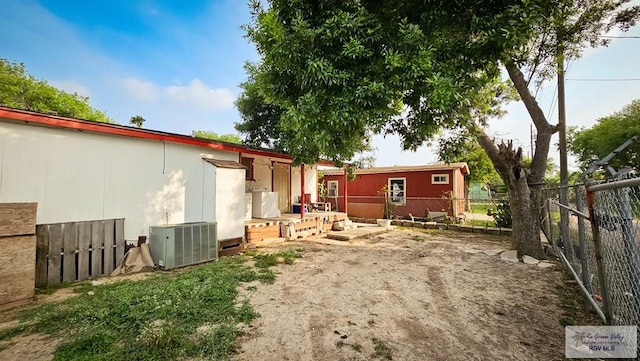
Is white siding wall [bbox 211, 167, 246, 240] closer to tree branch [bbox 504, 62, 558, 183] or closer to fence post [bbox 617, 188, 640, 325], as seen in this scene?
fence post [bbox 617, 188, 640, 325]

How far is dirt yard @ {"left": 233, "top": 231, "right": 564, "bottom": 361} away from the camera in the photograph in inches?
97.5

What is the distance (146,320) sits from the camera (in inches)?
115

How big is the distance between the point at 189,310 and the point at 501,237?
10081 mm

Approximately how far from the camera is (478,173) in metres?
19.5

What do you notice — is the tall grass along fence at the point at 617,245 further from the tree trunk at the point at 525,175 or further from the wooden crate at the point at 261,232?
the wooden crate at the point at 261,232

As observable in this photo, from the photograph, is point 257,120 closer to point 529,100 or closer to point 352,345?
point 529,100

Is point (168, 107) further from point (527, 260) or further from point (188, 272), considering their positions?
point (527, 260)

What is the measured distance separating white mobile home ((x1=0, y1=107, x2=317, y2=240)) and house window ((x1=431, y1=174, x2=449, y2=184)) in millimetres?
10025

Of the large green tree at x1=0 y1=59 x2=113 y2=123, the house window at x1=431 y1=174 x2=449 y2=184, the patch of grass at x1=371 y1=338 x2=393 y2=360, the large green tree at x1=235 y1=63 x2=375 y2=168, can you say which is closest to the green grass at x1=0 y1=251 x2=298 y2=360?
the patch of grass at x1=371 y1=338 x2=393 y2=360

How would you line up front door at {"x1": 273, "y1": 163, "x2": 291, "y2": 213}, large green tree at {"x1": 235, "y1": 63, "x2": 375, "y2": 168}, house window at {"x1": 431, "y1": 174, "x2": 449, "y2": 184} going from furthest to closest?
house window at {"x1": 431, "y1": 174, "x2": 449, "y2": 184} < large green tree at {"x1": 235, "y1": 63, "x2": 375, "y2": 168} < front door at {"x1": 273, "y1": 163, "x2": 291, "y2": 213}

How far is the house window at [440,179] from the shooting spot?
12.8m

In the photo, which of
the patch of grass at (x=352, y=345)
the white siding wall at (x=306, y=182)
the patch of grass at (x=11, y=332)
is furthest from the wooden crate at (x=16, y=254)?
the white siding wall at (x=306, y=182)

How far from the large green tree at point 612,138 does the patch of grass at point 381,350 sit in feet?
66.0

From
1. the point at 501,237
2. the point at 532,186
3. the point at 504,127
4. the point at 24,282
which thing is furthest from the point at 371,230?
the point at 24,282
